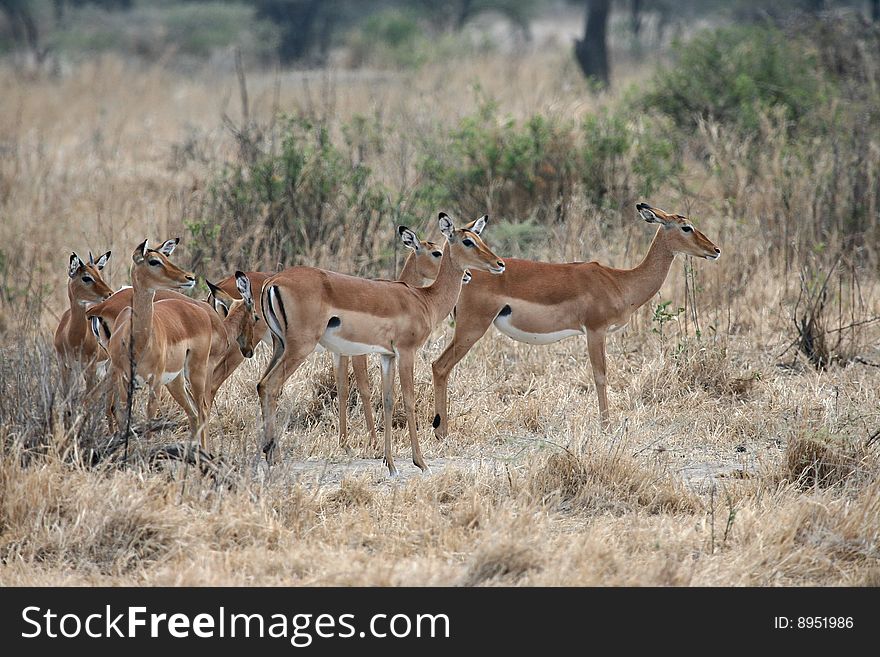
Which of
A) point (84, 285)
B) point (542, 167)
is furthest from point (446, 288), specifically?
point (542, 167)

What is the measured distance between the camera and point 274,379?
18.9 feet

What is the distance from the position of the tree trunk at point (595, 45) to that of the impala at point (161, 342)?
1253cm

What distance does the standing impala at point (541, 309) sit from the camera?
665cm

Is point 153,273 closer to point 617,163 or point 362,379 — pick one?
point 362,379

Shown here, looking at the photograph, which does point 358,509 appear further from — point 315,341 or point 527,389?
point 527,389

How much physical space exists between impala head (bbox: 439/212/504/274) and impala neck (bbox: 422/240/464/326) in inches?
1.3

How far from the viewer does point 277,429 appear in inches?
225

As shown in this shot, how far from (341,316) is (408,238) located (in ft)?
3.51

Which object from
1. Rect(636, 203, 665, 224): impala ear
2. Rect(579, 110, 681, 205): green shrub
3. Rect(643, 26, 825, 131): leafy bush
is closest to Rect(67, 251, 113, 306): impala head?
Rect(636, 203, 665, 224): impala ear

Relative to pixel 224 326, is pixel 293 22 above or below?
above

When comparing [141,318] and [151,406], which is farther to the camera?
[151,406]

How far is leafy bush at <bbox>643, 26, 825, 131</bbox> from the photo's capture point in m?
12.1

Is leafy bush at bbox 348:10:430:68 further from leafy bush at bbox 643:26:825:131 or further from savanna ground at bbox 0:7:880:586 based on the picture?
leafy bush at bbox 643:26:825:131
